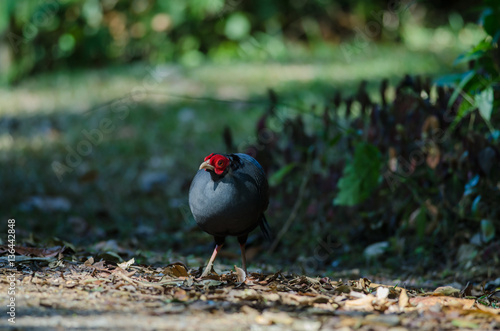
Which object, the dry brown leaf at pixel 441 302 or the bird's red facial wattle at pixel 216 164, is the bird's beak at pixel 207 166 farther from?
the dry brown leaf at pixel 441 302

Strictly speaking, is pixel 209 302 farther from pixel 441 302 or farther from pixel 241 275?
pixel 441 302

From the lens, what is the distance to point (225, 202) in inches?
111

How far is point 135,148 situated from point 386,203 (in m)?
3.13

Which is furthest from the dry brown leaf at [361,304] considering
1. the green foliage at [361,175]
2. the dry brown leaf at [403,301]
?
the green foliage at [361,175]

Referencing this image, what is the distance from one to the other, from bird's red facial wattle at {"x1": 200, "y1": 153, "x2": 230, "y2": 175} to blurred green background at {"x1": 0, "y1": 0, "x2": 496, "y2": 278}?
0.86m

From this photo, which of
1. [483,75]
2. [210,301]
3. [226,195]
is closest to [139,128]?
[483,75]

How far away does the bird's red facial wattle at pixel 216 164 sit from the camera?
2.76 meters

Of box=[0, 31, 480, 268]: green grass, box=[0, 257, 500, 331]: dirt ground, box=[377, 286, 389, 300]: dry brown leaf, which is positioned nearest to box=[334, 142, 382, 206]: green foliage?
box=[0, 31, 480, 268]: green grass

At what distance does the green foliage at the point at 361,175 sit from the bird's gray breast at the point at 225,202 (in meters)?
1.03

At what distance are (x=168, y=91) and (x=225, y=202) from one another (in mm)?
5243

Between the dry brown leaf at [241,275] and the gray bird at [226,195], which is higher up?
the gray bird at [226,195]

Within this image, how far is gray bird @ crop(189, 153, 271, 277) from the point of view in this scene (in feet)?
9.23

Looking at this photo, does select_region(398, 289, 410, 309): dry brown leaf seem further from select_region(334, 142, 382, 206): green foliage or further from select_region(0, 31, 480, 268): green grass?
select_region(0, 31, 480, 268): green grass

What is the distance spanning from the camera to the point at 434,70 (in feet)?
25.5
